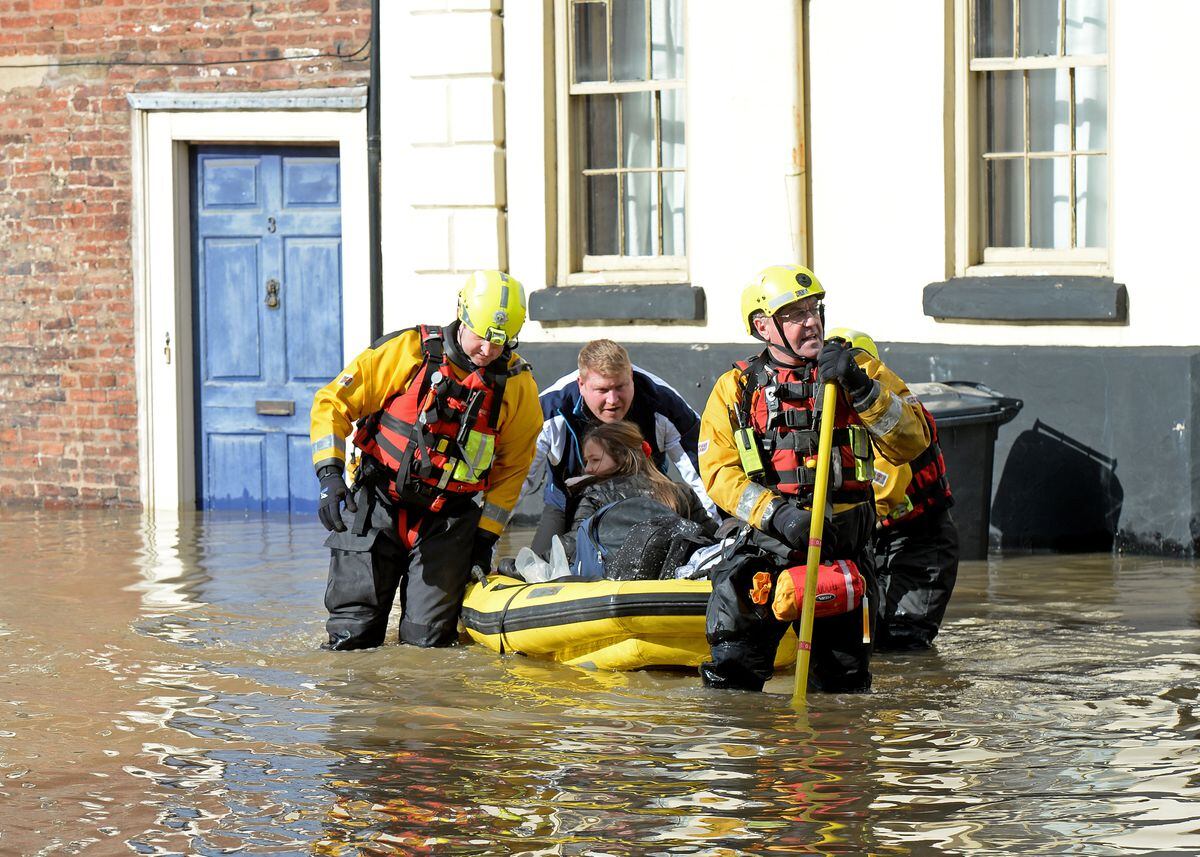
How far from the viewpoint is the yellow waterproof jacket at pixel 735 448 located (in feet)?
22.0

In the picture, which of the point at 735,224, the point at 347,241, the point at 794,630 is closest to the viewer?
the point at 794,630

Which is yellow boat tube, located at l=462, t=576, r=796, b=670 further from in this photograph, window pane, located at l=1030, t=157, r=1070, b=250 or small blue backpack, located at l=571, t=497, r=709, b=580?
window pane, located at l=1030, t=157, r=1070, b=250

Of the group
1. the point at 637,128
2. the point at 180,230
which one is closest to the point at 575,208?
the point at 637,128

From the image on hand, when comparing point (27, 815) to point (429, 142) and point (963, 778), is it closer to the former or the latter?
point (963, 778)

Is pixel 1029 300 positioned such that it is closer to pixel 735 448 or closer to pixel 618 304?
pixel 618 304

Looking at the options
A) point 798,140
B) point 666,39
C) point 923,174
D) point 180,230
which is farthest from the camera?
point 180,230

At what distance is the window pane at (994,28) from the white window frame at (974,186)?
51 mm

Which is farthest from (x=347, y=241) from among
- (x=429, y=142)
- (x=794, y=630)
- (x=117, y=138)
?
(x=794, y=630)

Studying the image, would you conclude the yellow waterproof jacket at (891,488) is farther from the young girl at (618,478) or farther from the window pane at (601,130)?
the window pane at (601,130)

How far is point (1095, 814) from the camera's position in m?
5.19

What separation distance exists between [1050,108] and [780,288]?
4823 millimetres

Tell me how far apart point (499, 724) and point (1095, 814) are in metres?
2.09

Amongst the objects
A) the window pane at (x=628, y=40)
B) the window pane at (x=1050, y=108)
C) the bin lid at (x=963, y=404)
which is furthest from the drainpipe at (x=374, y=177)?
the window pane at (x=1050, y=108)

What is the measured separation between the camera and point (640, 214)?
12.2 metres
